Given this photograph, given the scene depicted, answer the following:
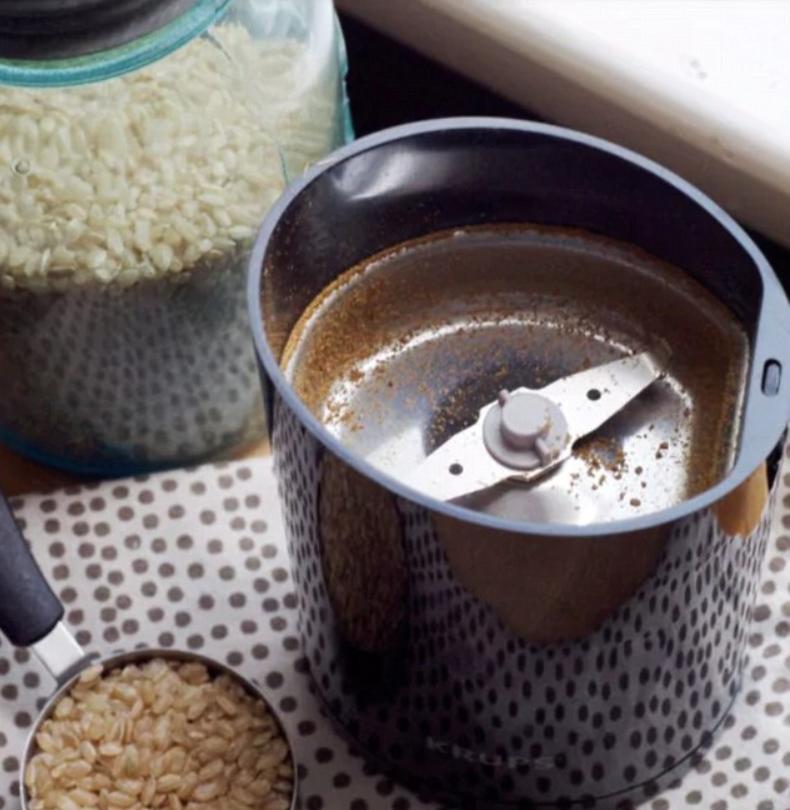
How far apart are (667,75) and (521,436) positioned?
0.85ft

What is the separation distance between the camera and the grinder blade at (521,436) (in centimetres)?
54

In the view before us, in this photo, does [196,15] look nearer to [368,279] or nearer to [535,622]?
[368,279]

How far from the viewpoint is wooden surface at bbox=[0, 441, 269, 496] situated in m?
0.71

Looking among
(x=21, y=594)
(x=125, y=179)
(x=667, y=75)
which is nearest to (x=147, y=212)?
(x=125, y=179)

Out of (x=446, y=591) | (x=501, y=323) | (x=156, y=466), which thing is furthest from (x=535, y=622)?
(x=156, y=466)

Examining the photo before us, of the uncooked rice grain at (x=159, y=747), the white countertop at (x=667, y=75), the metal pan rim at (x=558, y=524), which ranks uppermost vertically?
the metal pan rim at (x=558, y=524)

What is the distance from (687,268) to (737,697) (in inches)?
6.6

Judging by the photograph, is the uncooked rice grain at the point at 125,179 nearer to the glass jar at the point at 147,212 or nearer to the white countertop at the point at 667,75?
the glass jar at the point at 147,212

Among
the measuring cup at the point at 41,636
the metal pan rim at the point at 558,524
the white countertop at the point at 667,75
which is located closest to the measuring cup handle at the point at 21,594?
the measuring cup at the point at 41,636

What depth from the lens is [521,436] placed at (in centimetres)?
54

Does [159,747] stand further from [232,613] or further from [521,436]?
[521,436]

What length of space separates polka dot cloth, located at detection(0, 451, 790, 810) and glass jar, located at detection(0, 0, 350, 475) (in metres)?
0.04

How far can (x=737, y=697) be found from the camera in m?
0.63

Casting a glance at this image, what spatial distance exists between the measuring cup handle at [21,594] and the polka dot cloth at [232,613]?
0.04 meters
